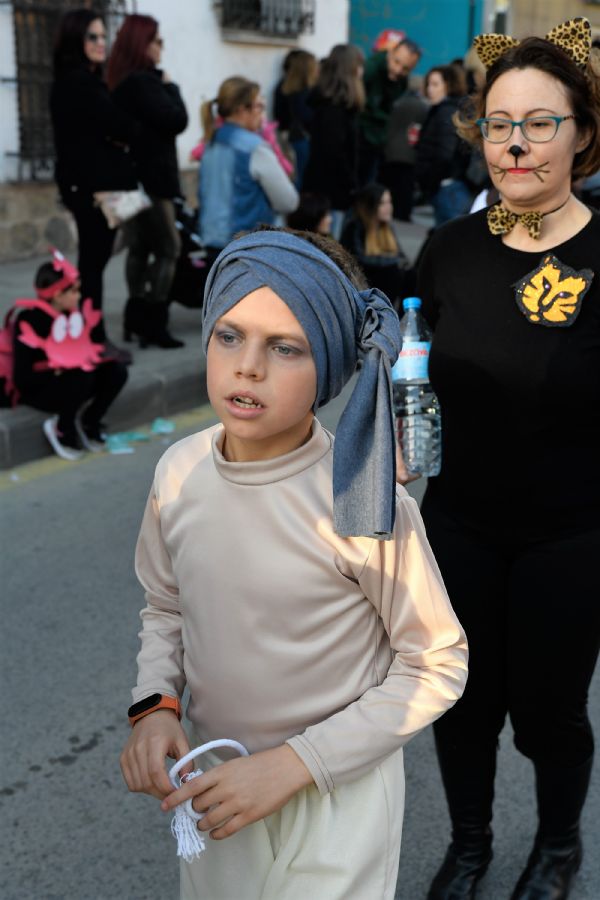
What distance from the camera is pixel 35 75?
10.5 m

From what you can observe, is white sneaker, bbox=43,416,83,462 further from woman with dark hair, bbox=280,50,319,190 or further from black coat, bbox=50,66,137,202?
woman with dark hair, bbox=280,50,319,190

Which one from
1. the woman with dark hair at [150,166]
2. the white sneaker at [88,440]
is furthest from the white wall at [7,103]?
the white sneaker at [88,440]

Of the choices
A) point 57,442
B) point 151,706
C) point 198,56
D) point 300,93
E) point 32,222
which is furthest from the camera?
point 300,93

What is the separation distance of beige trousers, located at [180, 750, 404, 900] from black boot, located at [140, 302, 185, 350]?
6.29 meters

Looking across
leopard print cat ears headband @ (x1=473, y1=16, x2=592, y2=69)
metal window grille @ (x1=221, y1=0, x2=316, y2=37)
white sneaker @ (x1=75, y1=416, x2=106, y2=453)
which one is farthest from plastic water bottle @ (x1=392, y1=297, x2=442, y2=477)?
metal window grille @ (x1=221, y1=0, x2=316, y2=37)

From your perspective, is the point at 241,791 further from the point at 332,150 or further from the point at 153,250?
the point at 332,150

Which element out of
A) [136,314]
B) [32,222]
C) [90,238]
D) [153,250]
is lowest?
[136,314]

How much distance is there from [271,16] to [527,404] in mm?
12488

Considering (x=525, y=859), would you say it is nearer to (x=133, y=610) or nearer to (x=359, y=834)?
(x=359, y=834)

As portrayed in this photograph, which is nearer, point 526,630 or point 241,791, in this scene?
point 241,791

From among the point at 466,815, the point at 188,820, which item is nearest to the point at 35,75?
the point at 466,815

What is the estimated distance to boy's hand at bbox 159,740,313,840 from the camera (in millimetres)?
1688

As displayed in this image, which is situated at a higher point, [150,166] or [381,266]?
[150,166]

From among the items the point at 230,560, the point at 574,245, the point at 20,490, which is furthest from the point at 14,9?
the point at 230,560
